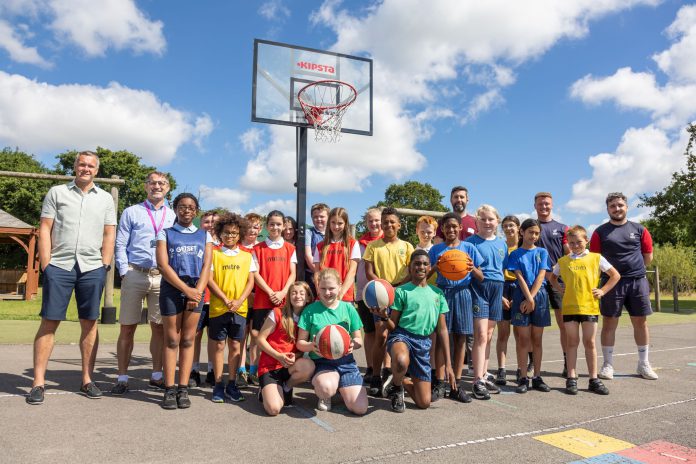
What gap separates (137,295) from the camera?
16.5ft

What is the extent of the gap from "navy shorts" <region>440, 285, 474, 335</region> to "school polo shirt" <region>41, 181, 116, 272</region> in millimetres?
3421

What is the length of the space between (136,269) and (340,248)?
210cm

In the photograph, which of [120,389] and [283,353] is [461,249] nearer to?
[283,353]

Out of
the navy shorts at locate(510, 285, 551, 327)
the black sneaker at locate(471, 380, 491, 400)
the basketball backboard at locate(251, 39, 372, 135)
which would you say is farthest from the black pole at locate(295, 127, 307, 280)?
the navy shorts at locate(510, 285, 551, 327)

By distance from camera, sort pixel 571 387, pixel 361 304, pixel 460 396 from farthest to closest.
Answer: pixel 361 304
pixel 571 387
pixel 460 396

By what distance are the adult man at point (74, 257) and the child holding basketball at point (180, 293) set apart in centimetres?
68

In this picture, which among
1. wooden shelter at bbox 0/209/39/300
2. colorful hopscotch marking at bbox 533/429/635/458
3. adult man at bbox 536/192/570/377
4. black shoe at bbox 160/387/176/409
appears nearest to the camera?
colorful hopscotch marking at bbox 533/429/635/458

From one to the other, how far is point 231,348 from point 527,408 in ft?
9.41

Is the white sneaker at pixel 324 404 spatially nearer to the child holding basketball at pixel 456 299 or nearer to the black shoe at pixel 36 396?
the child holding basketball at pixel 456 299

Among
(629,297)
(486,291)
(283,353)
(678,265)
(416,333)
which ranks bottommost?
(283,353)

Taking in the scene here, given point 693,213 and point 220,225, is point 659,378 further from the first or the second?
point 693,213

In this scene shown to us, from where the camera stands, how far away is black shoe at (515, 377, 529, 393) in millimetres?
5289

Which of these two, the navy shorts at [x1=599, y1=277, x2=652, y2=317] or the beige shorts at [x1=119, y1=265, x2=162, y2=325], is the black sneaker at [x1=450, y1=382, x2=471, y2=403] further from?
the beige shorts at [x1=119, y1=265, x2=162, y2=325]

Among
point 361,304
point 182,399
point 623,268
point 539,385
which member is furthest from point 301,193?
point 623,268
